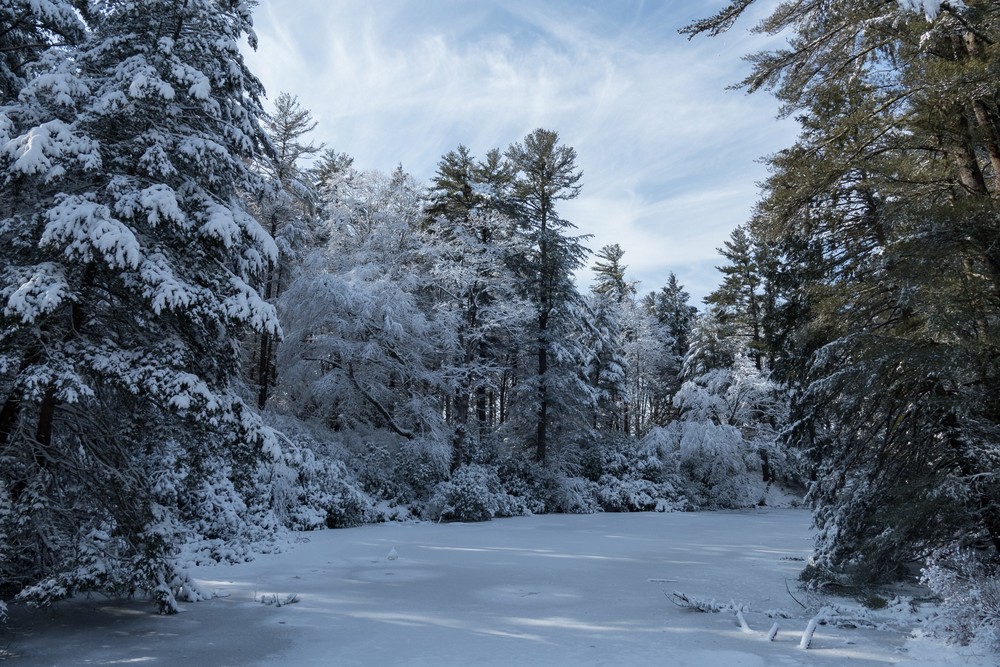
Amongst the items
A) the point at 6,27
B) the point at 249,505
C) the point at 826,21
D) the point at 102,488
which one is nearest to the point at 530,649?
the point at 102,488

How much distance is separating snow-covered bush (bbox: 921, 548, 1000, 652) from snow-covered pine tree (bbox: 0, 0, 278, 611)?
22.2ft

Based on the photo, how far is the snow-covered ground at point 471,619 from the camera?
16.2 feet

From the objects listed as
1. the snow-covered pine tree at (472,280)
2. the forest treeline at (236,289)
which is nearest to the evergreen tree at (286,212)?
the snow-covered pine tree at (472,280)

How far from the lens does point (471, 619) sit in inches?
242

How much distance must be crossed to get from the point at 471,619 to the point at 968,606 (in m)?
4.47

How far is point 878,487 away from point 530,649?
16.0 ft

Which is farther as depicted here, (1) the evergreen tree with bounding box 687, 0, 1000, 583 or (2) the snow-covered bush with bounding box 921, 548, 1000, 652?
(1) the evergreen tree with bounding box 687, 0, 1000, 583

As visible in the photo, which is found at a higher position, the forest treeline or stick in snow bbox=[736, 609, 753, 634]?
the forest treeline

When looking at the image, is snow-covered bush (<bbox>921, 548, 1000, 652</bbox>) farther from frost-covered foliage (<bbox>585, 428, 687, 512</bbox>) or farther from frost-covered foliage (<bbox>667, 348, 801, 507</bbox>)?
frost-covered foliage (<bbox>667, 348, 801, 507</bbox>)

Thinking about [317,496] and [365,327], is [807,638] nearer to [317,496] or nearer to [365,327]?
[317,496]

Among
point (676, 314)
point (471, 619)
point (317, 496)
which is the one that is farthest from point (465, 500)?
point (676, 314)

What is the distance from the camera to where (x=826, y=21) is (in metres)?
7.34

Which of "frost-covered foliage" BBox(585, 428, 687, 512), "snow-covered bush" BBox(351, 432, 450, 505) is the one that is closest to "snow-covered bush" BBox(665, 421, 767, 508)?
"frost-covered foliage" BBox(585, 428, 687, 512)

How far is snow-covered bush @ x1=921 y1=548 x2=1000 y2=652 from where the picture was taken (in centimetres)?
486
